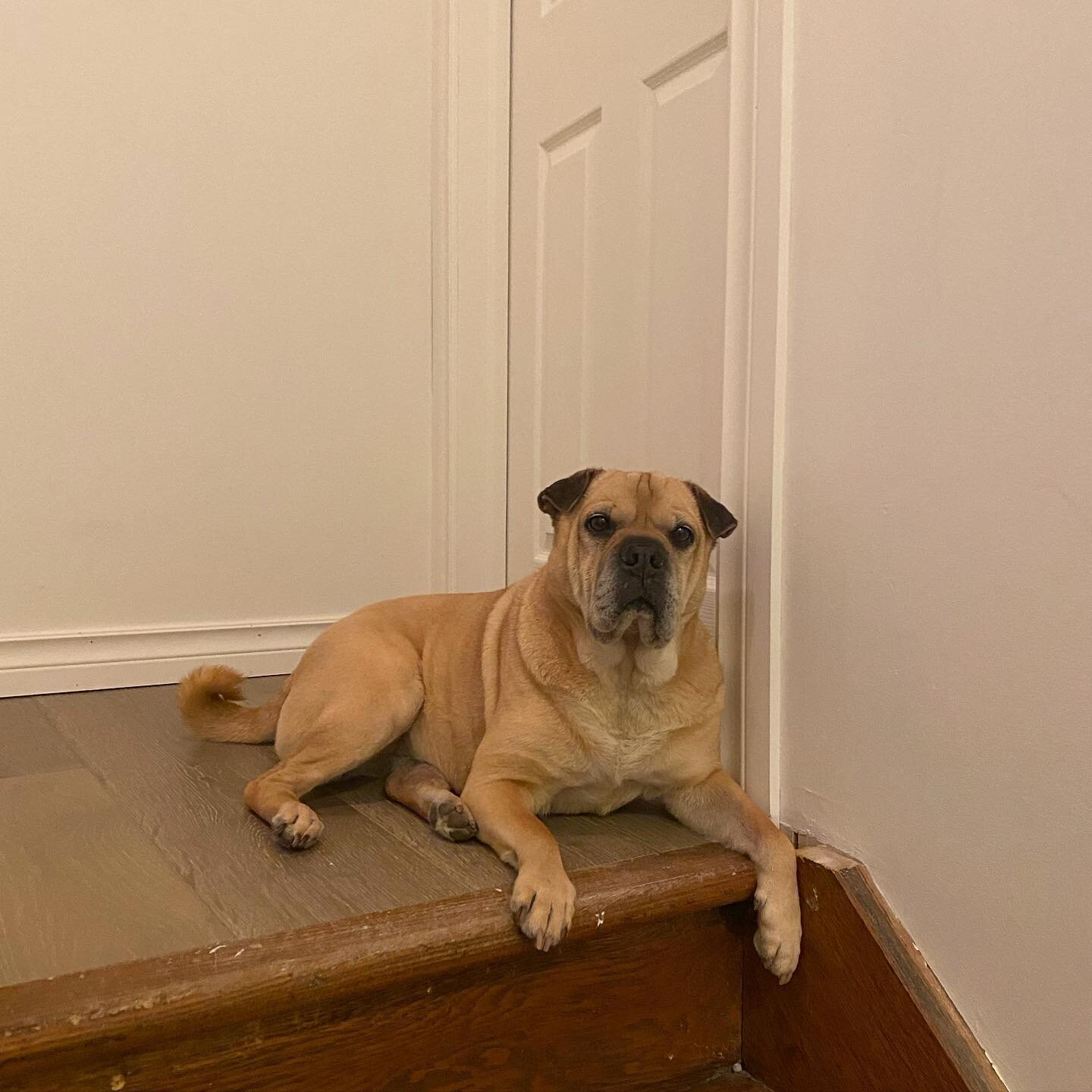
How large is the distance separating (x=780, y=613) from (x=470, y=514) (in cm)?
126

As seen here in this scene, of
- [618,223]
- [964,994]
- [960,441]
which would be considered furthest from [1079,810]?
[618,223]

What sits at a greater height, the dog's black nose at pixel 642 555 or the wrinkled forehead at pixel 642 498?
the wrinkled forehead at pixel 642 498

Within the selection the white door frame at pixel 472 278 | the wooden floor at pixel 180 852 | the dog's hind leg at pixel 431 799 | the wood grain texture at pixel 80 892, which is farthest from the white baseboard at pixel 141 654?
the dog's hind leg at pixel 431 799

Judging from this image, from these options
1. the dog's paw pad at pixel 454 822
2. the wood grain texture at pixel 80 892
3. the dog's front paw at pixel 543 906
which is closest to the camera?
the wood grain texture at pixel 80 892

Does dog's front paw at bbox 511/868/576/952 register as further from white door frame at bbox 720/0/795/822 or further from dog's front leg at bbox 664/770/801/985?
white door frame at bbox 720/0/795/822

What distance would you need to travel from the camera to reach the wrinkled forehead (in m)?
1.45

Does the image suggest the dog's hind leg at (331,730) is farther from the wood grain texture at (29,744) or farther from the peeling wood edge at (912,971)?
the peeling wood edge at (912,971)

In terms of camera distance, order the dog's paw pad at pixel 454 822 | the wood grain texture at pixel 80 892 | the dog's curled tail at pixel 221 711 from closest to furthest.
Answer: the wood grain texture at pixel 80 892, the dog's paw pad at pixel 454 822, the dog's curled tail at pixel 221 711

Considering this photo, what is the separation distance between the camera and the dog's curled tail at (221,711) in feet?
6.01

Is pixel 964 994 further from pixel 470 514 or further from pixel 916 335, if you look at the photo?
pixel 470 514

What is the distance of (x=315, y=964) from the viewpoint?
102 centimetres

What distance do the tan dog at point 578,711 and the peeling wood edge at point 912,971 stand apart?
2.7 inches

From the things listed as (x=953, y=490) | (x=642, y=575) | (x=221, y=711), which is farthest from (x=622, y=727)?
(x=221, y=711)

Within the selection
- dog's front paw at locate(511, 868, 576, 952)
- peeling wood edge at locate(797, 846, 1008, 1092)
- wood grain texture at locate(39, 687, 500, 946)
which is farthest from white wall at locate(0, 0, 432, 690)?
peeling wood edge at locate(797, 846, 1008, 1092)
